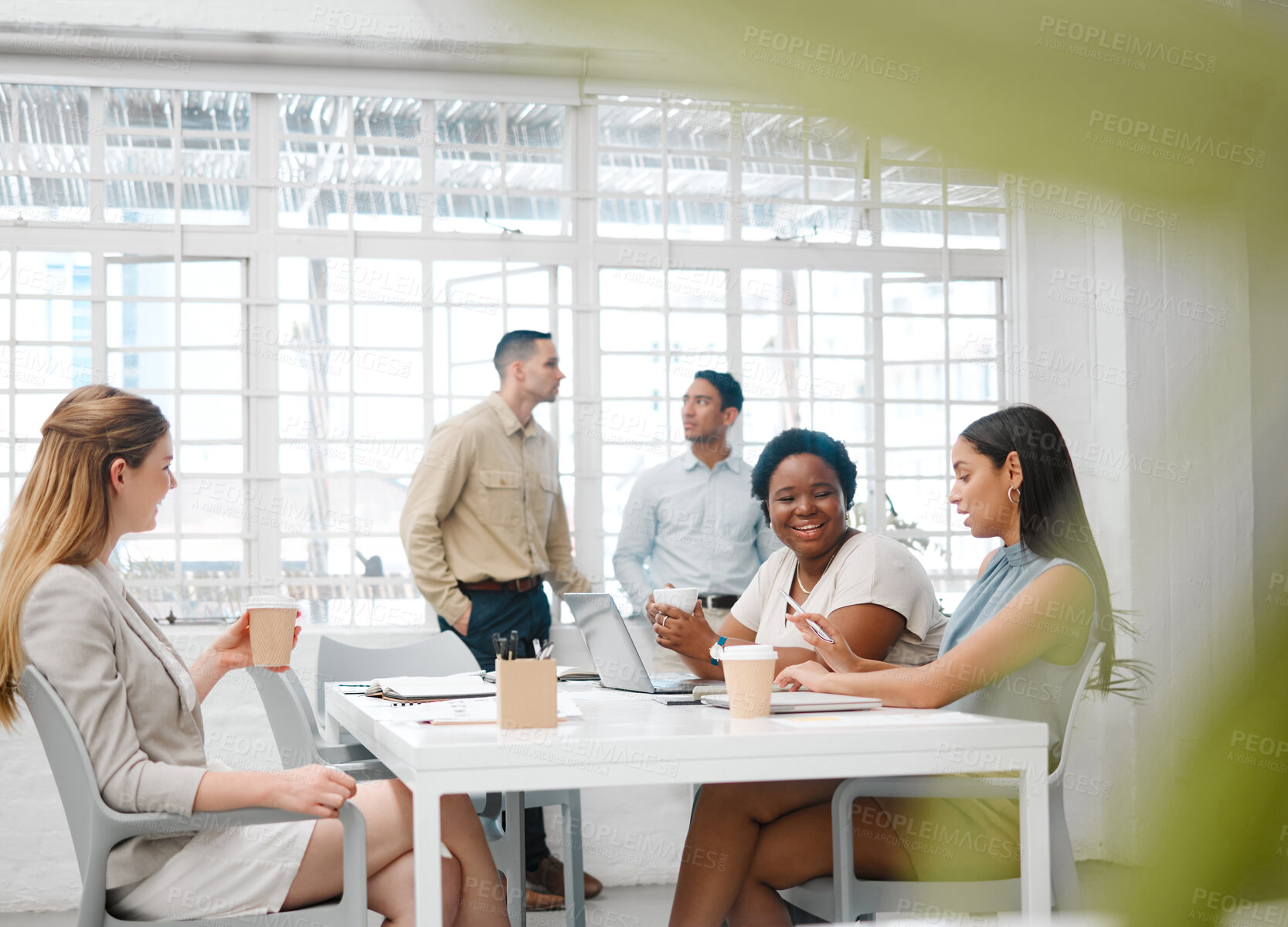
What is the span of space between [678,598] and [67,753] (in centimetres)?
111

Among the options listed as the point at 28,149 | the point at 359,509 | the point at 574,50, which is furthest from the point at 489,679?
the point at 28,149

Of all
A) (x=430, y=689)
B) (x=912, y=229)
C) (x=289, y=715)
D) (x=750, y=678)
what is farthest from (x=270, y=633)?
(x=912, y=229)

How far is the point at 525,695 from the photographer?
1.54 metres

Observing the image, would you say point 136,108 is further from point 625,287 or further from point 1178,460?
point 1178,460

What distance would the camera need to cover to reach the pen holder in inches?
60.7

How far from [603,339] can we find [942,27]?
4.41 m

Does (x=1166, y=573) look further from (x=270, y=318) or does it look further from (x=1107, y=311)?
(x=270, y=318)

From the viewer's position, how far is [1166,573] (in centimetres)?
17

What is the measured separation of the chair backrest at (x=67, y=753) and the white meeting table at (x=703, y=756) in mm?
382

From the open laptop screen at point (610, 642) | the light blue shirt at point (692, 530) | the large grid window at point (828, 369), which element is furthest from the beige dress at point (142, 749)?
the large grid window at point (828, 369)

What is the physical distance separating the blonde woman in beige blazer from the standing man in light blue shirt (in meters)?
2.31

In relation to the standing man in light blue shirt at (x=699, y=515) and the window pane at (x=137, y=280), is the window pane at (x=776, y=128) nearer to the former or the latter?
the standing man in light blue shirt at (x=699, y=515)

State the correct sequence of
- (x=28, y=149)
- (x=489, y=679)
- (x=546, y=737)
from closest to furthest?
(x=546, y=737), (x=489, y=679), (x=28, y=149)

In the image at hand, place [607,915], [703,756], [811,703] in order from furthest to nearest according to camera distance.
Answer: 1. [607,915]
2. [811,703]
3. [703,756]
